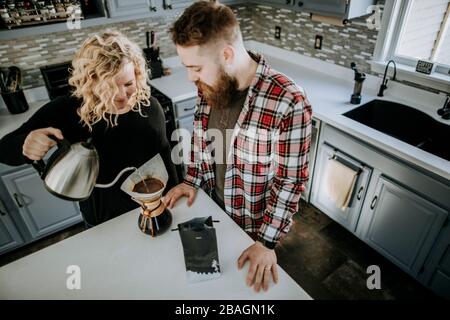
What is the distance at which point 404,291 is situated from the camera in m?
1.93

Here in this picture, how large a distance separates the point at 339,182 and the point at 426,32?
4.05 ft

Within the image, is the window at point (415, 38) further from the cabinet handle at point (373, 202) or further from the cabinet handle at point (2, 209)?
the cabinet handle at point (2, 209)

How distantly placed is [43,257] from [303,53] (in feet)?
8.31

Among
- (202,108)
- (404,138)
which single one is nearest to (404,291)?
(404,138)

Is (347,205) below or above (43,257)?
below

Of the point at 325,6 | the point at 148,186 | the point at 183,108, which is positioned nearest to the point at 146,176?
the point at 148,186

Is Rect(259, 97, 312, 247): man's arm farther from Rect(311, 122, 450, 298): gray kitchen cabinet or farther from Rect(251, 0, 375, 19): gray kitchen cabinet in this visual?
Rect(251, 0, 375, 19): gray kitchen cabinet

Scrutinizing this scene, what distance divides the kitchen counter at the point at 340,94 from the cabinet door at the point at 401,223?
0.74 ft

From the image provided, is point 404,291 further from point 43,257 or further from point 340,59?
point 43,257

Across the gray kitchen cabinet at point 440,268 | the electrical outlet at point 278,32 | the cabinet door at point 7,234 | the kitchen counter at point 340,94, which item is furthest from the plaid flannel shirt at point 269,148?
the electrical outlet at point 278,32

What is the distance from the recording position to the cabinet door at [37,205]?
1995 millimetres

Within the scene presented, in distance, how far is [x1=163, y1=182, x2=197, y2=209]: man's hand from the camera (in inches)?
49.3
